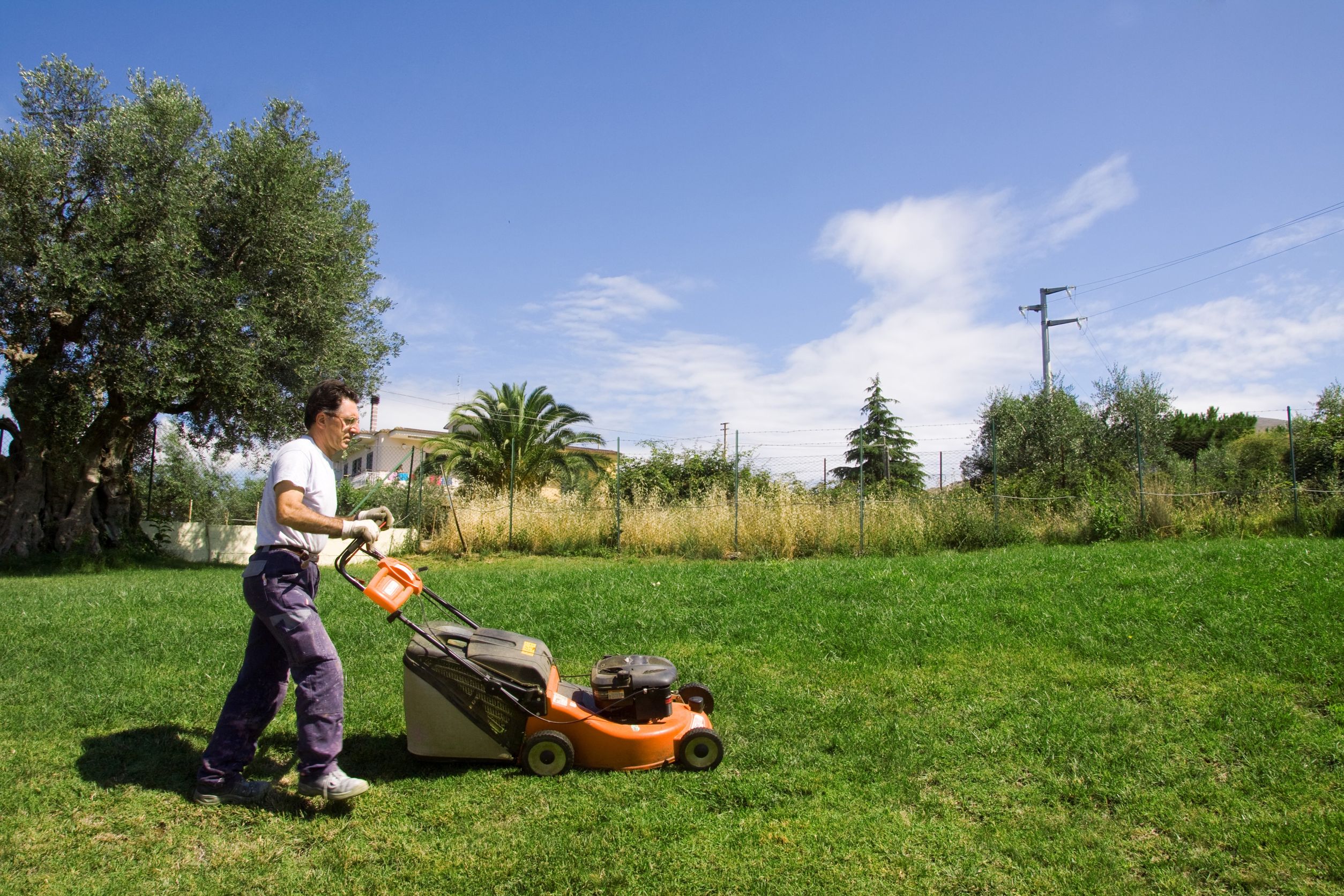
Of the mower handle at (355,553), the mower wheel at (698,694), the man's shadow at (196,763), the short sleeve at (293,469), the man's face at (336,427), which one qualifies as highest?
the man's face at (336,427)

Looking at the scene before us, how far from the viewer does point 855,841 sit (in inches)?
141

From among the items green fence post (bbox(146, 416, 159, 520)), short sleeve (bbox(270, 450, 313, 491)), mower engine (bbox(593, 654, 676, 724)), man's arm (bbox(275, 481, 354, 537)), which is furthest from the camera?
green fence post (bbox(146, 416, 159, 520))

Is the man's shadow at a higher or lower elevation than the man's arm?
lower

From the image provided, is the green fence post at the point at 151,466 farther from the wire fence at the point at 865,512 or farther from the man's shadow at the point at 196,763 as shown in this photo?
the man's shadow at the point at 196,763

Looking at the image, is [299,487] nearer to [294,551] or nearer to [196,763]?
[294,551]

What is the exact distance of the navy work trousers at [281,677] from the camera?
12.4ft

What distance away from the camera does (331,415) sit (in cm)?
412

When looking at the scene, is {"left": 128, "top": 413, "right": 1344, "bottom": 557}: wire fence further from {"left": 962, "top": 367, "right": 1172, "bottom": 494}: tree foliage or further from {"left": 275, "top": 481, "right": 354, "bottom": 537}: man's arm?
{"left": 275, "top": 481, "right": 354, "bottom": 537}: man's arm

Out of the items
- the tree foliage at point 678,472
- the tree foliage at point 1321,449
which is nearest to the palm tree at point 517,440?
the tree foliage at point 678,472

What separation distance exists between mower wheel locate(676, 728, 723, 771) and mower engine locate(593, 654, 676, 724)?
0.21 metres

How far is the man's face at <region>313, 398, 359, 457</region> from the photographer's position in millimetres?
4129

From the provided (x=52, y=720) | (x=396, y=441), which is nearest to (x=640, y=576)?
(x=52, y=720)

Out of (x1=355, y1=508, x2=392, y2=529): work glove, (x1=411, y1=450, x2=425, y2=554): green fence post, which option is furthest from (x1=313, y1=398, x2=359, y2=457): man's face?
(x1=411, y1=450, x2=425, y2=554): green fence post

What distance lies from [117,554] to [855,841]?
17900 millimetres
